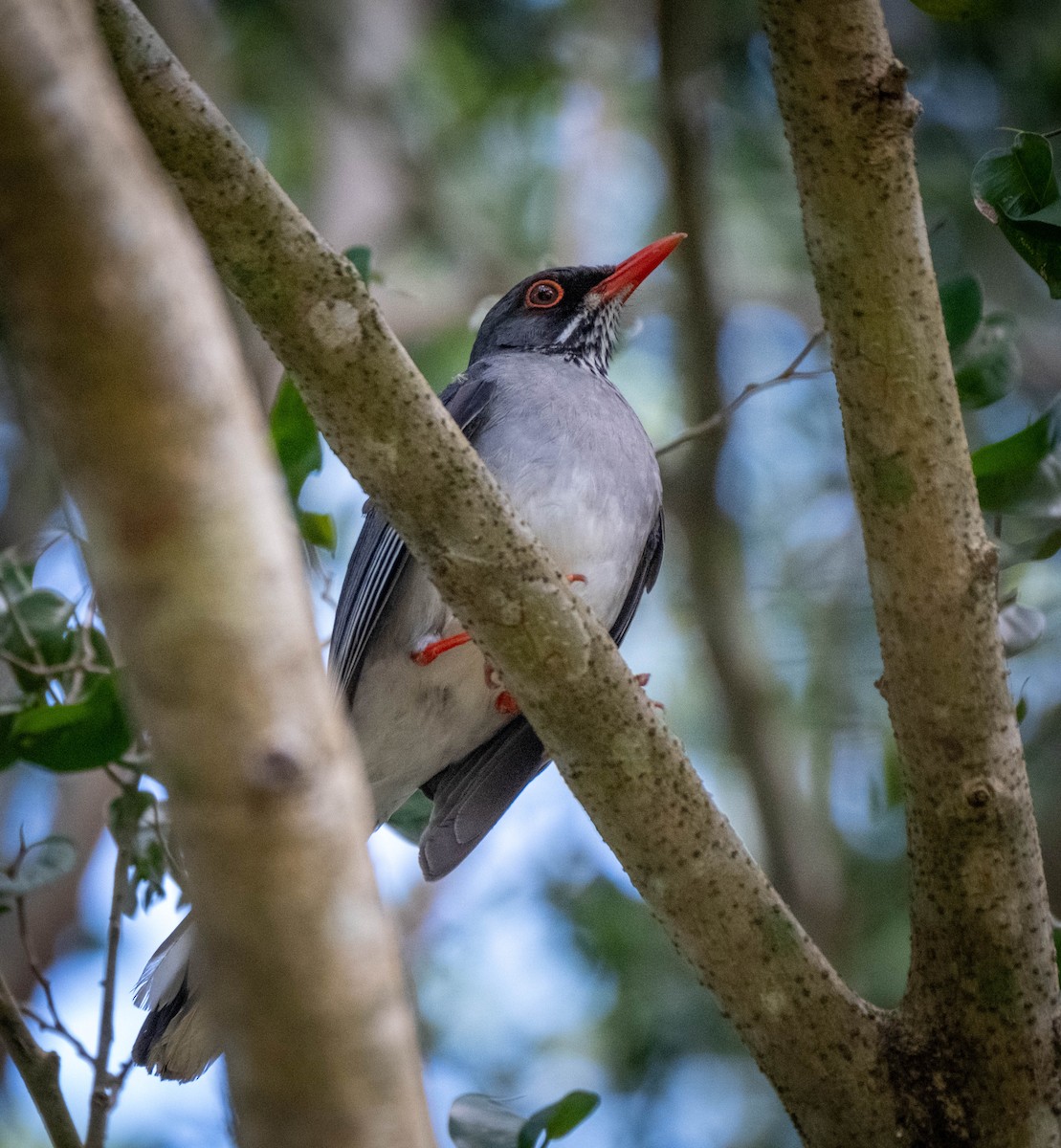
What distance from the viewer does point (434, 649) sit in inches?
169

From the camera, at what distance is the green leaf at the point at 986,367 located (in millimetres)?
3832

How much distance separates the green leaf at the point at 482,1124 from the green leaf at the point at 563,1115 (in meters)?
0.07

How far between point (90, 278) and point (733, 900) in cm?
211

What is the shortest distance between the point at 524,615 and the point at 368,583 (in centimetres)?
158

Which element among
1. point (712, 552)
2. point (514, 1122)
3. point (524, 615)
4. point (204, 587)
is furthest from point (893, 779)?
point (204, 587)

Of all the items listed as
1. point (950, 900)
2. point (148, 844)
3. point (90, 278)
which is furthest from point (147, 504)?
point (148, 844)

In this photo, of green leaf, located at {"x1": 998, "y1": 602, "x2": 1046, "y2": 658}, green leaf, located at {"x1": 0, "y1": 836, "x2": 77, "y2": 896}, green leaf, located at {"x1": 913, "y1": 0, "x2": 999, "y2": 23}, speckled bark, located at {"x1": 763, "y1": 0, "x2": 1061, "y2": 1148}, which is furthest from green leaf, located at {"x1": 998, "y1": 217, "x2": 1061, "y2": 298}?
green leaf, located at {"x1": 0, "y1": 836, "x2": 77, "y2": 896}

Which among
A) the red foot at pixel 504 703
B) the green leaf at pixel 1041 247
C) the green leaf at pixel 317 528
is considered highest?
the green leaf at pixel 317 528

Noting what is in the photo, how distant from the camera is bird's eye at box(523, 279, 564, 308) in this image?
5383 mm

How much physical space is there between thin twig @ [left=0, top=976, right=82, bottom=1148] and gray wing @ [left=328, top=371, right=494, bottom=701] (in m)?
1.49

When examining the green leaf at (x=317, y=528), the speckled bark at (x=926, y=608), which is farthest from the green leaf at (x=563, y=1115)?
the green leaf at (x=317, y=528)

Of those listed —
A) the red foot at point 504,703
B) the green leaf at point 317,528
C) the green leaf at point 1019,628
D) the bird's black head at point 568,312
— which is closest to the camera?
the green leaf at point 1019,628

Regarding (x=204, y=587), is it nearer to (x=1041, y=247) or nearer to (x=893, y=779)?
(x=1041, y=247)

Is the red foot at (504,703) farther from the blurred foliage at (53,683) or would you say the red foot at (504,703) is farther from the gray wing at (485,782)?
the blurred foliage at (53,683)
